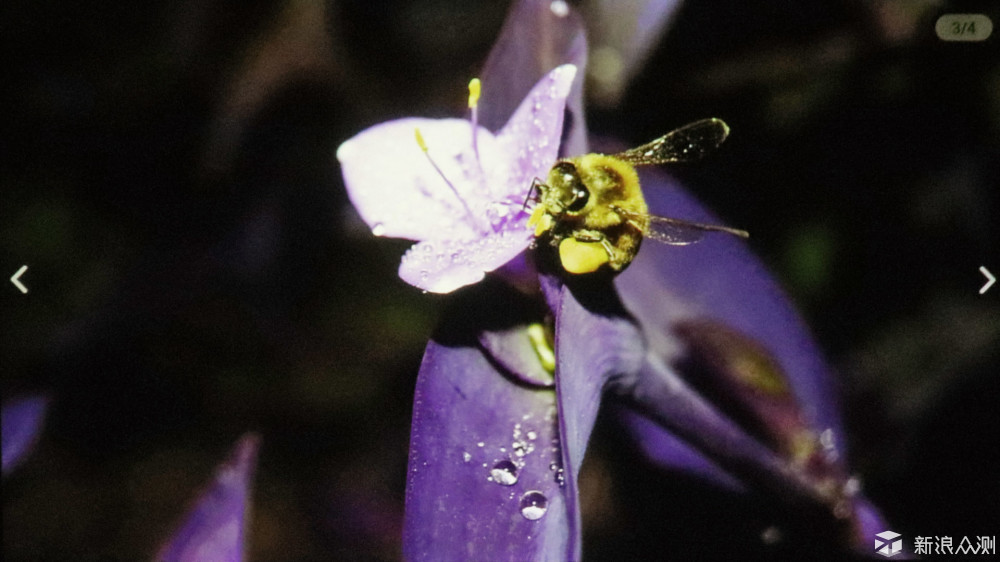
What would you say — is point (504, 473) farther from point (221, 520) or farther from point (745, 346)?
point (745, 346)

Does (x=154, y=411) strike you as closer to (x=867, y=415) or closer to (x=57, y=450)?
(x=57, y=450)

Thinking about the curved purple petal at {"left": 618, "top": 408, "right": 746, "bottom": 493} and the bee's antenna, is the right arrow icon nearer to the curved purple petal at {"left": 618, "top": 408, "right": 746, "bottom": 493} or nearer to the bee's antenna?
the curved purple petal at {"left": 618, "top": 408, "right": 746, "bottom": 493}

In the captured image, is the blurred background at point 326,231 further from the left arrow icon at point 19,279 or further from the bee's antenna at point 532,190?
the bee's antenna at point 532,190

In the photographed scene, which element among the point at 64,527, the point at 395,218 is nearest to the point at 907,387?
the point at 395,218

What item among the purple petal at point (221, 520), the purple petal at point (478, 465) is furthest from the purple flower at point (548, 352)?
the purple petal at point (221, 520)

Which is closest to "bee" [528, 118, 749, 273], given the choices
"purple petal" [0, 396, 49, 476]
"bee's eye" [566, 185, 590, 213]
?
"bee's eye" [566, 185, 590, 213]

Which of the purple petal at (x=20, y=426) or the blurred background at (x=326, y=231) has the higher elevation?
the blurred background at (x=326, y=231)

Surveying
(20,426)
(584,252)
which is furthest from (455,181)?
(20,426)
